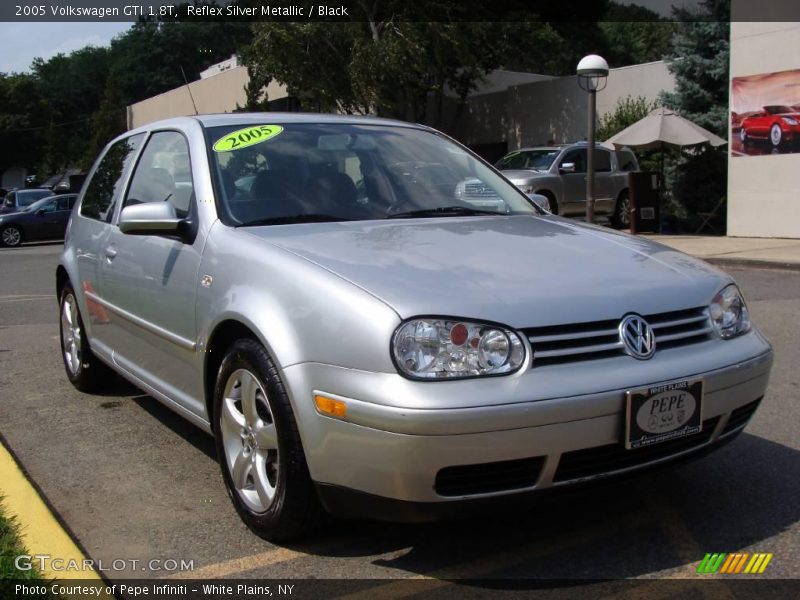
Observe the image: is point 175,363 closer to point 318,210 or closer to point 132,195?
point 318,210

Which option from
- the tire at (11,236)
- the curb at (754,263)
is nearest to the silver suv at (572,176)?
the curb at (754,263)

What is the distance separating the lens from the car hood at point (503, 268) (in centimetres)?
286

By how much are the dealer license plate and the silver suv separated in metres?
14.3

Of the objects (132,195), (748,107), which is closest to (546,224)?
(132,195)

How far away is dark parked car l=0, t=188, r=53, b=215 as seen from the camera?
25.4 m

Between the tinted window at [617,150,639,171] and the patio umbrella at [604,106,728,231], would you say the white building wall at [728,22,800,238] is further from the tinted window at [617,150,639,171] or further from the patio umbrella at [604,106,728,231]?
the tinted window at [617,150,639,171]

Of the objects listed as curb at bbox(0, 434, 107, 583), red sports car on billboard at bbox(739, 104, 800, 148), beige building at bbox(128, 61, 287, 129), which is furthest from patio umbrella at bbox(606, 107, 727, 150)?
beige building at bbox(128, 61, 287, 129)

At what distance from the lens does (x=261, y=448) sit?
325cm

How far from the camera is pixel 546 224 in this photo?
402 cm

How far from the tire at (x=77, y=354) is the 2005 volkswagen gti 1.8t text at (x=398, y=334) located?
1.37m

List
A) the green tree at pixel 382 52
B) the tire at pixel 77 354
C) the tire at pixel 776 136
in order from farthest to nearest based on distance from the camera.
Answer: the green tree at pixel 382 52, the tire at pixel 776 136, the tire at pixel 77 354

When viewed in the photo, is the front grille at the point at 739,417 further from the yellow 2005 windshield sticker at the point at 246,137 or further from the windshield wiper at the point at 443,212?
the yellow 2005 windshield sticker at the point at 246,137

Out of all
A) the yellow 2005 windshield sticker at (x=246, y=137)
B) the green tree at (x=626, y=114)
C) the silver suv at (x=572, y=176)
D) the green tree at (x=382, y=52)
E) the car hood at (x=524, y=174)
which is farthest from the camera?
the green tree at (x=382, y=52)

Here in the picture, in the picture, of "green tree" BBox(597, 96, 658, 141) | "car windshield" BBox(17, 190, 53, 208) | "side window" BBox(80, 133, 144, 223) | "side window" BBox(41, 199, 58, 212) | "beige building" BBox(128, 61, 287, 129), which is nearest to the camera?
"side window" BBox(80, 133, 144, 223)
